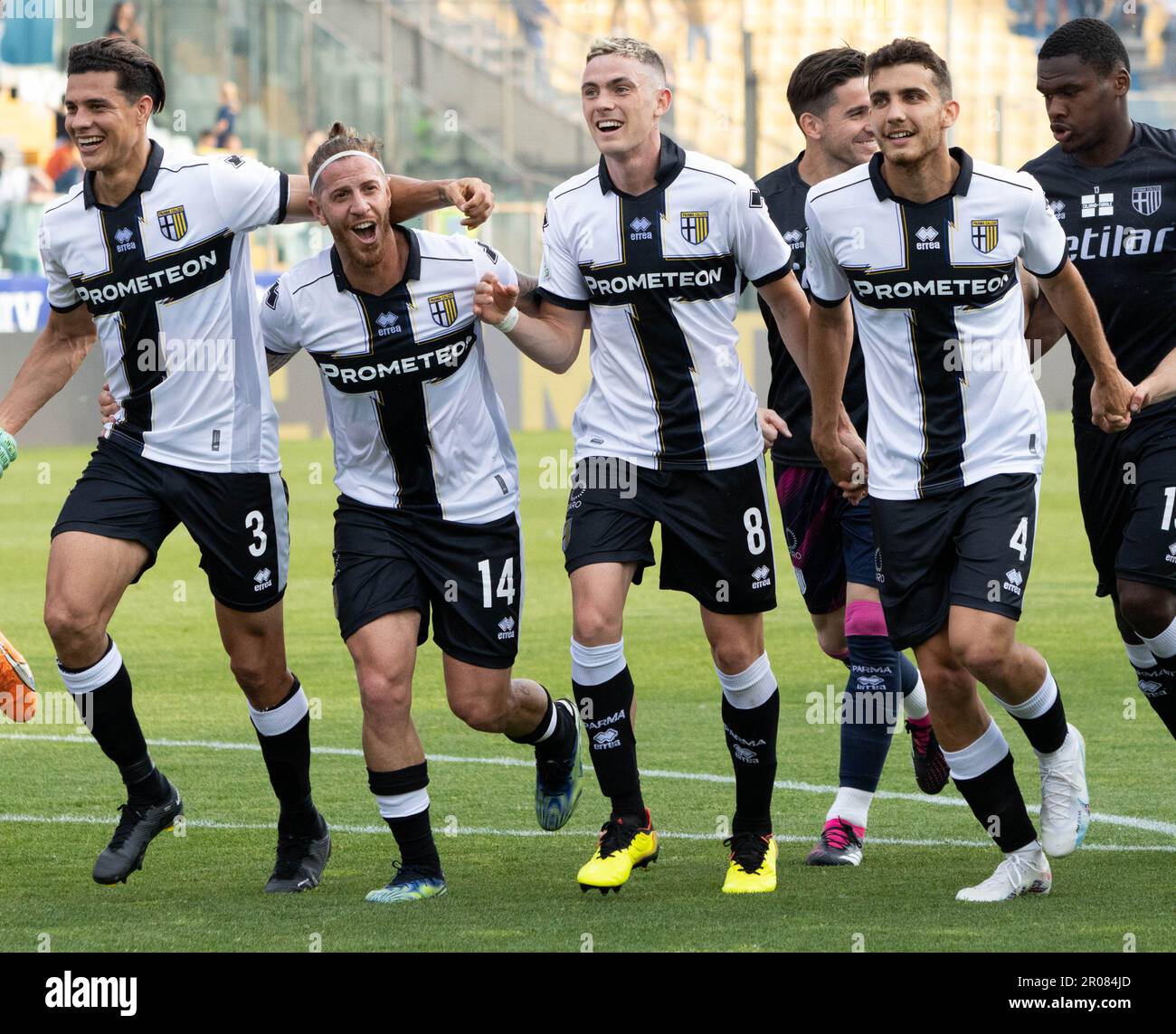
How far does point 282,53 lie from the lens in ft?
92.4

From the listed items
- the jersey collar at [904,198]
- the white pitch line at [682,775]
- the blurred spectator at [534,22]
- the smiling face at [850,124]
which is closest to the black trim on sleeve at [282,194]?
the jersey collar at [904,198]

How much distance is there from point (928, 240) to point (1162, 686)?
1.75 m

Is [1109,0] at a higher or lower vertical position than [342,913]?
higher

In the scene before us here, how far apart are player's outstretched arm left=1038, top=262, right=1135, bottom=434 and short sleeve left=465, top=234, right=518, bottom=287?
1.45m

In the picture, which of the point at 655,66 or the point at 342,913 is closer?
the point at 342,913

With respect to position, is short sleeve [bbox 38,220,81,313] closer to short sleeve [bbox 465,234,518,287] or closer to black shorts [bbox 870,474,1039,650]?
short sleeve [bbox 465,234,518,287]

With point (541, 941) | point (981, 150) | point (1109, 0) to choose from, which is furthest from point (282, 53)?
point (541, 941)

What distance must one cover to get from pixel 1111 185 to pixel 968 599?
1.66 meters

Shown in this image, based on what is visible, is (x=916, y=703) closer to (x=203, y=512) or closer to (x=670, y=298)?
(x=670, y=298)

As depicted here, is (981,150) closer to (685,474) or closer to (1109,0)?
(1109,0)

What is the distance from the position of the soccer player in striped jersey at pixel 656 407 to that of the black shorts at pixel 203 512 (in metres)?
0.89

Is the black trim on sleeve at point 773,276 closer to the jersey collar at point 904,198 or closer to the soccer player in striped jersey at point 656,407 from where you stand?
the soccer player in striped jersey at point 656,407

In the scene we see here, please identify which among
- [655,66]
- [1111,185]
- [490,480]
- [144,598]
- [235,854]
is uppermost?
[655,66]

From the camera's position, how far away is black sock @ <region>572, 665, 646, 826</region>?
550cm
